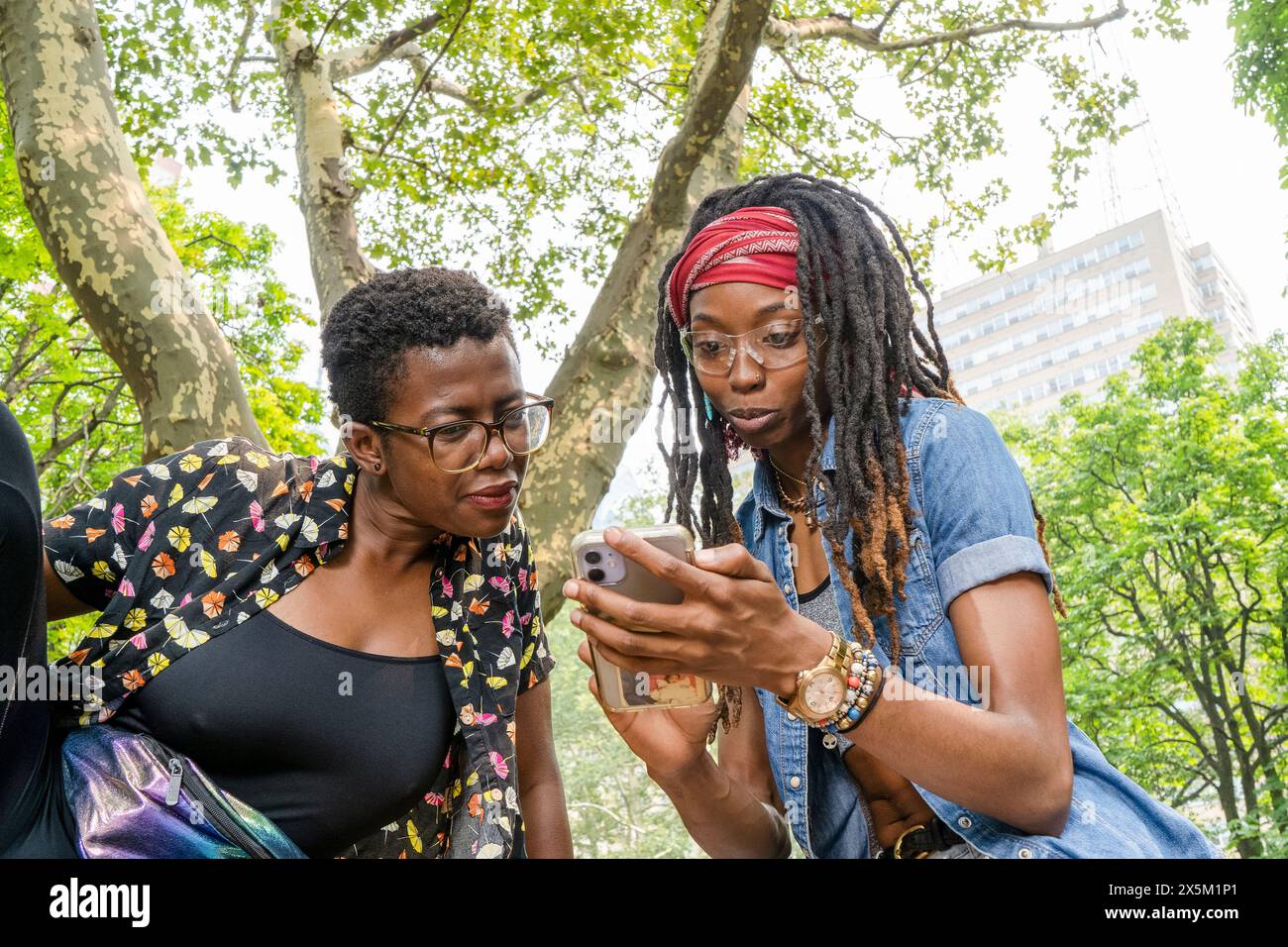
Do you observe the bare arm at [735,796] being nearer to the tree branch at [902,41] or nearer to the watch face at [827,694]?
the watch face at [827,694]

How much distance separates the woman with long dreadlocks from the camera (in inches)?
61.5

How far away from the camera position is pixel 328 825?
2.23 meters

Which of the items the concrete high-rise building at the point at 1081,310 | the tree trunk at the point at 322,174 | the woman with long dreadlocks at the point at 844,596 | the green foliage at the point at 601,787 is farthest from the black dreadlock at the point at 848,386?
the concrete high-rise building at the point at 1081,310

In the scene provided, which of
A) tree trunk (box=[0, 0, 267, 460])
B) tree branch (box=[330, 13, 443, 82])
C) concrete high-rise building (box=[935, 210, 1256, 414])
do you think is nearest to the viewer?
tree trunk (box=[0, 0, 267, 460])

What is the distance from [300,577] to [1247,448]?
19.0 m

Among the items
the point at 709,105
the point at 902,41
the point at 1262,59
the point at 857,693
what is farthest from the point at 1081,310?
the point at 857,693

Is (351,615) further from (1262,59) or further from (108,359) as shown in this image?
(1262,59)

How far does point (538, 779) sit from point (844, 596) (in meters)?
1.08

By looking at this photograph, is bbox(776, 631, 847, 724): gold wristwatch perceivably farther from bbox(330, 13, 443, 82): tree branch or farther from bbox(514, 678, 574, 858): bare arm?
bbox(330, 13, 443, 82): tree branch

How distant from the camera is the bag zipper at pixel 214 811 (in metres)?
2.05

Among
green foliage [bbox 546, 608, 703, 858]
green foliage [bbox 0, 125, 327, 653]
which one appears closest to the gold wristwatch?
green foliage [bbox 0, 125, 327, 653]

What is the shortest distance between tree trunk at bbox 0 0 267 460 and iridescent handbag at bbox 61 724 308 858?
2032mm

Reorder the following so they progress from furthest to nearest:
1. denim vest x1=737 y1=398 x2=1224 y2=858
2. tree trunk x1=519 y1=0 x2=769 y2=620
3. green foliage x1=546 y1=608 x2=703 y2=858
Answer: green foliage x1=546 y1=608 x2=703 y2=858
tree trunk x1=519 y1=0 x2=769 y2=620
denim vest x1=737 y1=398 x2=1224 y2=858
